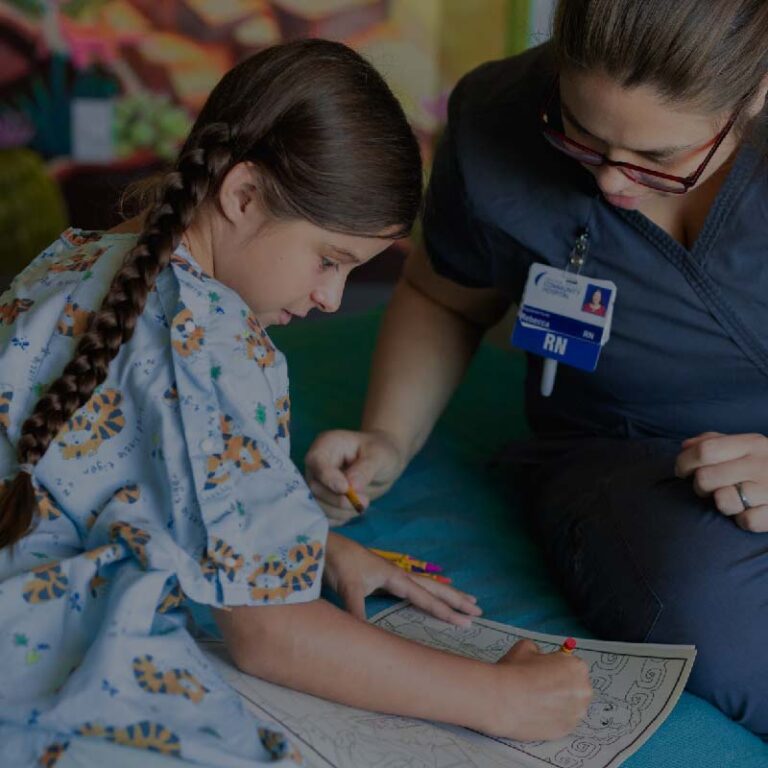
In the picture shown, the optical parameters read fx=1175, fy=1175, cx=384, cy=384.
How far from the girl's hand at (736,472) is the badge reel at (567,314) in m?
0.24

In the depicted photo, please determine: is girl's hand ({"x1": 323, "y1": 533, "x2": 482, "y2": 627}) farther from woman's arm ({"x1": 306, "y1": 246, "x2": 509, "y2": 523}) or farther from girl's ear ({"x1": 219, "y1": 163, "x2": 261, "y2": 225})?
girl's ear ({"x1": 219, "y1": 163, "x2": 261, "y2": 225})

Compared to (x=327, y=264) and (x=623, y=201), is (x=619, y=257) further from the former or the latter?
(x=327, y=264)

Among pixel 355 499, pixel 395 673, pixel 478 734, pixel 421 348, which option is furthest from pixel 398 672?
pixel 421 348

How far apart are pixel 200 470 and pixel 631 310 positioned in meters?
0.67

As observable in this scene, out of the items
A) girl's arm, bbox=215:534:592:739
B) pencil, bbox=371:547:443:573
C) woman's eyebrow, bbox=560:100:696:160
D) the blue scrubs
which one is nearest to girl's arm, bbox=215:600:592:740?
girl's arm, bbox=215:534:592:739

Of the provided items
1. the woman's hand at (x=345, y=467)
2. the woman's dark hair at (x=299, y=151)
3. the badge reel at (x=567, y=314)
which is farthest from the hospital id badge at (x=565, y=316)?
the woman's dark hair at (x=299, y=151)

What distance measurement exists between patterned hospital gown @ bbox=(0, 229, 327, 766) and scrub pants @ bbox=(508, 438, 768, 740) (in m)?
0.44

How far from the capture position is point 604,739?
1.13 m

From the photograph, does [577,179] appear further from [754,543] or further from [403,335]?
[754,543]

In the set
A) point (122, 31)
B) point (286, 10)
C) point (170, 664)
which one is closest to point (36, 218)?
point (122, 31)

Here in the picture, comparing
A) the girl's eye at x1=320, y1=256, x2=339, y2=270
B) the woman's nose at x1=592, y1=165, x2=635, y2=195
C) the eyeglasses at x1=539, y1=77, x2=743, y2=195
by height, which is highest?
the eyeglasses at x1=539, y1=77, x2=743, y2=195

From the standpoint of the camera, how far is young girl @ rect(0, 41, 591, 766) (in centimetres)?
95

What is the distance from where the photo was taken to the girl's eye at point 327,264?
1174mm

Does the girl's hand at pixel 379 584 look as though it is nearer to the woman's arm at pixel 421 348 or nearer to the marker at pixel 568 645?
the marker at pixel 568 645
